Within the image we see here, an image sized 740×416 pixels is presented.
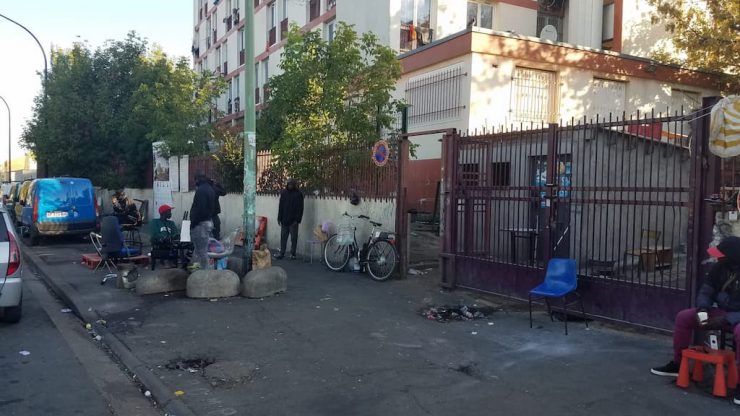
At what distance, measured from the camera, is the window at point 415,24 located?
59.9ft

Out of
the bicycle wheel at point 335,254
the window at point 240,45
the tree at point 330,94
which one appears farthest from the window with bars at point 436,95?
the window at point 240,45

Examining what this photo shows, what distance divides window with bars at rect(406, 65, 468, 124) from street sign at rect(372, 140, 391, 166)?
4.26 meters

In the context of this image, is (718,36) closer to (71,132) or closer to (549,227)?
(549,227)

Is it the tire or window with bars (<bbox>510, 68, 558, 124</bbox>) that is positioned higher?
window with bars (<bbox>510, 68, 558, 124</bbox>)

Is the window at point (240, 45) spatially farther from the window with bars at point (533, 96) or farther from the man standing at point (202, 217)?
the man standing at point (202, 217)

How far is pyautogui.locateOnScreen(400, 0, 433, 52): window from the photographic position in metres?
18.3

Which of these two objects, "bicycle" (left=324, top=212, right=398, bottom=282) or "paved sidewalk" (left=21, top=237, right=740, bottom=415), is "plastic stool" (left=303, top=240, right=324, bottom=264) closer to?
"bicycle" (left=324, top=212, right=398, bottom=282)

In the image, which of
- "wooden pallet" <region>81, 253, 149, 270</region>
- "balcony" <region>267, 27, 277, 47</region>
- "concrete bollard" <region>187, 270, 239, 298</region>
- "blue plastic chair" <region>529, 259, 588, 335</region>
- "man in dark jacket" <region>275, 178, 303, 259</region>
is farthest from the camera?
"balcony" <region>267, 27, 277, 47</region>

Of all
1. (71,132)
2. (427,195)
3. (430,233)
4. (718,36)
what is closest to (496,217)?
(430,233)

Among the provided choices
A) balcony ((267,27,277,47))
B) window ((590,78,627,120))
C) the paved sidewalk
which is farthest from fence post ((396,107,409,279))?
balcony ((267,27,277,47))

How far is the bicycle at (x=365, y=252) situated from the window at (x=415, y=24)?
8831 millimetres

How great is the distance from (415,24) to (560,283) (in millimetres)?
13435

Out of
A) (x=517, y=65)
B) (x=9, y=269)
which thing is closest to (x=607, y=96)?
(x=517, y=65)

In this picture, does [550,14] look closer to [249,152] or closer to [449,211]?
[449,211]
